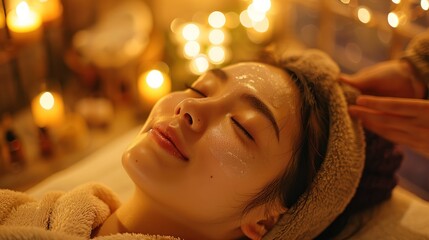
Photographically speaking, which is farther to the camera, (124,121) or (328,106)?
(124,121)

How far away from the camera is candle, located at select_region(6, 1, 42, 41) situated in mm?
1861

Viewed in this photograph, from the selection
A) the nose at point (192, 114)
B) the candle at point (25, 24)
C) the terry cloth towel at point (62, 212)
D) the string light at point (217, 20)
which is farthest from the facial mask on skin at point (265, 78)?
the string light at point (217, 20)

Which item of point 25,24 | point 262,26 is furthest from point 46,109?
point 262,26

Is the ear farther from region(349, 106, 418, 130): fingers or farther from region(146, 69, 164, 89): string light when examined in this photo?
region(146, 69, 164, 89): string light

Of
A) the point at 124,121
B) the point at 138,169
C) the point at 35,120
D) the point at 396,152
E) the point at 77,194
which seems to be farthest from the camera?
the point at 124,121

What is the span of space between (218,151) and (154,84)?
1373mm

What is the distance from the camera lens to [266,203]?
954mm

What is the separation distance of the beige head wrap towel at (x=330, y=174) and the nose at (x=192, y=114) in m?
0.26

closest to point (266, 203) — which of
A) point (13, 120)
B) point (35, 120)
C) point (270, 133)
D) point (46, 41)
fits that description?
point (270, 133)

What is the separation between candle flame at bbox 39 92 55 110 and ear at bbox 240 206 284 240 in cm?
137

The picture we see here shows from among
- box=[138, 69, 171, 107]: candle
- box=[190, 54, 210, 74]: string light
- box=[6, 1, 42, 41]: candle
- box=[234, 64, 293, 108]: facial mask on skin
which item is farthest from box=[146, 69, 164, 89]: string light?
box=[234, 64, 293, 108]: facial mask on skin

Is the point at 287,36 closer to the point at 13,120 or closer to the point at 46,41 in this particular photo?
the point at 46,41

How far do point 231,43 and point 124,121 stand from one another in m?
0.67

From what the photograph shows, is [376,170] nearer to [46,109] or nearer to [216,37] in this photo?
[216,37]
